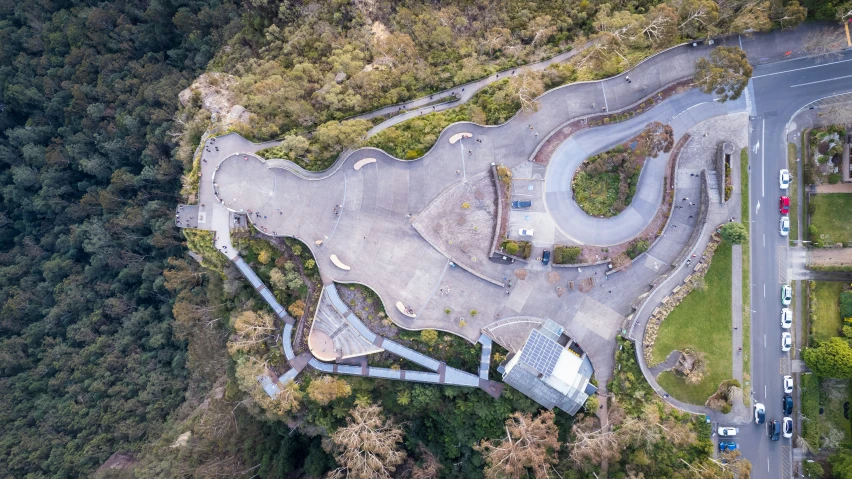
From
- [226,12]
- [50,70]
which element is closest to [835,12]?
[226,12]

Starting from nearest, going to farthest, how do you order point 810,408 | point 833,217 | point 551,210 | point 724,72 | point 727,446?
1. point 724,72
2. point 727,446
3. point 810,408
4. point 833,217
5. point 551,210

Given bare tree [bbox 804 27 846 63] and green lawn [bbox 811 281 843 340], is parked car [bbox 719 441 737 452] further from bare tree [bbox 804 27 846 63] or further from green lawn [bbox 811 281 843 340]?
bare tree [bbox 804 27 846 63]

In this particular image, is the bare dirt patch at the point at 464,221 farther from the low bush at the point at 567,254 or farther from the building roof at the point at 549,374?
the building roof at the point at 549,374

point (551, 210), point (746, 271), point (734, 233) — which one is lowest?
point (746, 271)

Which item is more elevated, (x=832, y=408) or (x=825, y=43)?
(x=825, y=43)

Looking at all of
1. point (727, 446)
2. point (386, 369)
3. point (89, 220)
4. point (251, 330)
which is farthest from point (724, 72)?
point (89, 220)

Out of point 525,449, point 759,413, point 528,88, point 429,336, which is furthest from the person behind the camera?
point 429,336

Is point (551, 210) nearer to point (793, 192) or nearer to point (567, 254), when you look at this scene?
point (567, 254)

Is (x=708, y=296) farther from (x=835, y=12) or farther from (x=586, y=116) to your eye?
(x=835, y=12)
